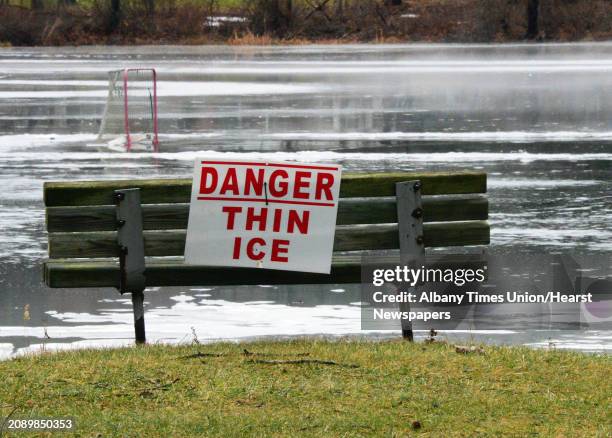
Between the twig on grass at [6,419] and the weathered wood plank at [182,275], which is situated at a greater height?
the weathered wood plank at [182,275]

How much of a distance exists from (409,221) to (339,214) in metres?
0.48

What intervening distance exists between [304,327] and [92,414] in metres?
3.43

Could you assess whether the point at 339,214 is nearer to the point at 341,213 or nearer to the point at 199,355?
the point at 341,213

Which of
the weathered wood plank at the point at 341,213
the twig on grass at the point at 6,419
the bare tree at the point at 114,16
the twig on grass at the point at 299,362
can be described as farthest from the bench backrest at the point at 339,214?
the bare tree at the point at 114,16

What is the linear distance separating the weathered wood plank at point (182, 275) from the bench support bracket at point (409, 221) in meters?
0.21

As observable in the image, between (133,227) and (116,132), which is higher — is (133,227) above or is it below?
above

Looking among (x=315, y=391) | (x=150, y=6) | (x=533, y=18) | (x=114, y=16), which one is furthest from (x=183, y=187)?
(x=150, y=6)

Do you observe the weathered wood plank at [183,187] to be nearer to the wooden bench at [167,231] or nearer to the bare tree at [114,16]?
the wooden bench at [167,231]

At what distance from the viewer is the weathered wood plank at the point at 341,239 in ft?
29.4

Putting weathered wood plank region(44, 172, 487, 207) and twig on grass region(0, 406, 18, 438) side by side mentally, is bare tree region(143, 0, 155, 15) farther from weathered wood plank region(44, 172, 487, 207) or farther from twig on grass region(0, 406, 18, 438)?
twig on grass region(0, 406, 18, 438)

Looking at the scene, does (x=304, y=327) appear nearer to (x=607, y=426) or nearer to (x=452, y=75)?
(x=607, y=426)

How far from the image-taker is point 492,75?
3969cm

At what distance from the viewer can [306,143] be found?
2245 cm

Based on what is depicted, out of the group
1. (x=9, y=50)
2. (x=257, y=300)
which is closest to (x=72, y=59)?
(x=9, y=50)
